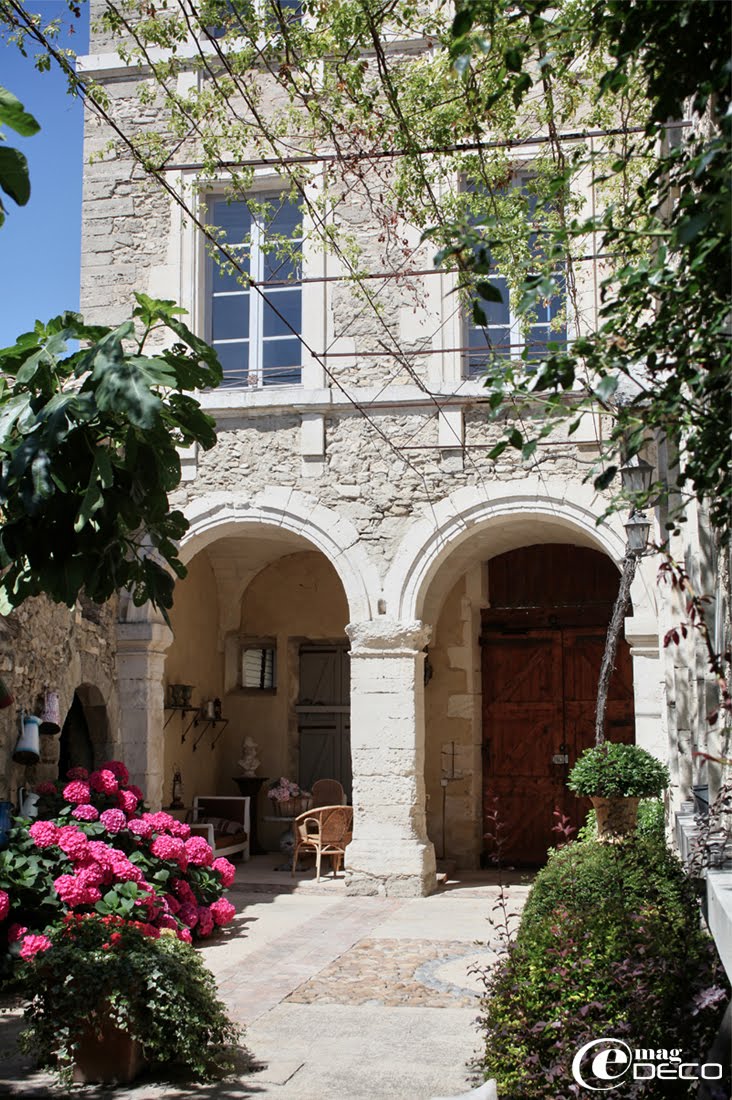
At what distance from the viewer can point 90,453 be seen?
11.4ft

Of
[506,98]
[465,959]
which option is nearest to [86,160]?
[506,98]

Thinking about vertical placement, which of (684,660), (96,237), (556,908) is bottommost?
(556,908)

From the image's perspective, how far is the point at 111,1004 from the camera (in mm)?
4301

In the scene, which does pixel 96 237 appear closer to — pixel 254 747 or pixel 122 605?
pixel 122 605

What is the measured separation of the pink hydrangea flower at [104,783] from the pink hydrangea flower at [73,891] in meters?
1.23

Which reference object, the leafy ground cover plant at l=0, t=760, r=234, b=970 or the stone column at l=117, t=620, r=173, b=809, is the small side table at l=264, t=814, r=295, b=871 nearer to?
the stone column at l=117, t=620, r=173, b=809

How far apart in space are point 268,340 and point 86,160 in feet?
7.59

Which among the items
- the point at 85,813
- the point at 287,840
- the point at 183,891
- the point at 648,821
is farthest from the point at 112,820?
the point at 287,840

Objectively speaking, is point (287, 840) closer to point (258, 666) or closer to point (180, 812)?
point (180, 812)

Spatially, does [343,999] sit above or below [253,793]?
below

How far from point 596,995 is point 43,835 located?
3872 millimetres

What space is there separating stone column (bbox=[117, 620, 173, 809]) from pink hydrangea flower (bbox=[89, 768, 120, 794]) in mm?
2050

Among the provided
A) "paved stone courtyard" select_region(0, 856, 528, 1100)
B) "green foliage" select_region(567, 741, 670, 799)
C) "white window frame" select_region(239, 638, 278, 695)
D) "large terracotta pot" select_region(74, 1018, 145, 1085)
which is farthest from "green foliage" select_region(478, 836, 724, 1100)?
"white window frame" select_region(239, 638, 278, 695)

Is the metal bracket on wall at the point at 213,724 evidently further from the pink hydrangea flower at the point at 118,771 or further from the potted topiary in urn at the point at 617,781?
the potted topiary in urn at the point at 617,781
